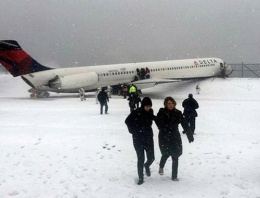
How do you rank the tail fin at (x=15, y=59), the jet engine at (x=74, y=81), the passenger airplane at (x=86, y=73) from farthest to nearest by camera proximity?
1. the jet engine at (x=74, y=81)
2. the passenger airplane at (x=86, y=73)
3. the tail fin at (x=15, y=59)

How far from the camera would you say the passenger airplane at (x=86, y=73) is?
31.1 m

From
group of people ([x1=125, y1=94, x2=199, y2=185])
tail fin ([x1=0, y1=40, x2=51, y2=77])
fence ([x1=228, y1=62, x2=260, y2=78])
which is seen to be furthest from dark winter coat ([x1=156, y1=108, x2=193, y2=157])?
fence ([x1=228, y1=62, x2=260, y2=78])

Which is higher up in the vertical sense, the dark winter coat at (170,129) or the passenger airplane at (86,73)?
the passenger airplane at (86,73)

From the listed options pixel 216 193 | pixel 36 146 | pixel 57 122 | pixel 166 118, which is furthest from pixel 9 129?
pixel 216 193

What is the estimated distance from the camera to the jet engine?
106 ft

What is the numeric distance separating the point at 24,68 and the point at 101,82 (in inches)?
303

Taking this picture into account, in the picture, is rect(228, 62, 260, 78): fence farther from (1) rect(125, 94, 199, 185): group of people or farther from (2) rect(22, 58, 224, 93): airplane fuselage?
(1) rect(125, 94, 199, 185): group of people

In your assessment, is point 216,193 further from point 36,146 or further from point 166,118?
point 36,146

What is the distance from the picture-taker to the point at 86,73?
33938mm

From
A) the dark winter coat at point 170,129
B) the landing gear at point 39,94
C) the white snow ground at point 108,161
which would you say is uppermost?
the landing gear at point 39,94

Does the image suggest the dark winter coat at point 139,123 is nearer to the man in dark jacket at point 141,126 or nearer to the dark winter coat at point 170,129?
the man in dark jacket at point 141,126

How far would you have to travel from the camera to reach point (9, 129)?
1457 cm

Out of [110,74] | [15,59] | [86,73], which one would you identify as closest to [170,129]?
[15,59]

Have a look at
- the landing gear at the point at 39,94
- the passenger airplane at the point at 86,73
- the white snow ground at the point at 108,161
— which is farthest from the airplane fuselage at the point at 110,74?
the white snow ground at the point at 108,161
